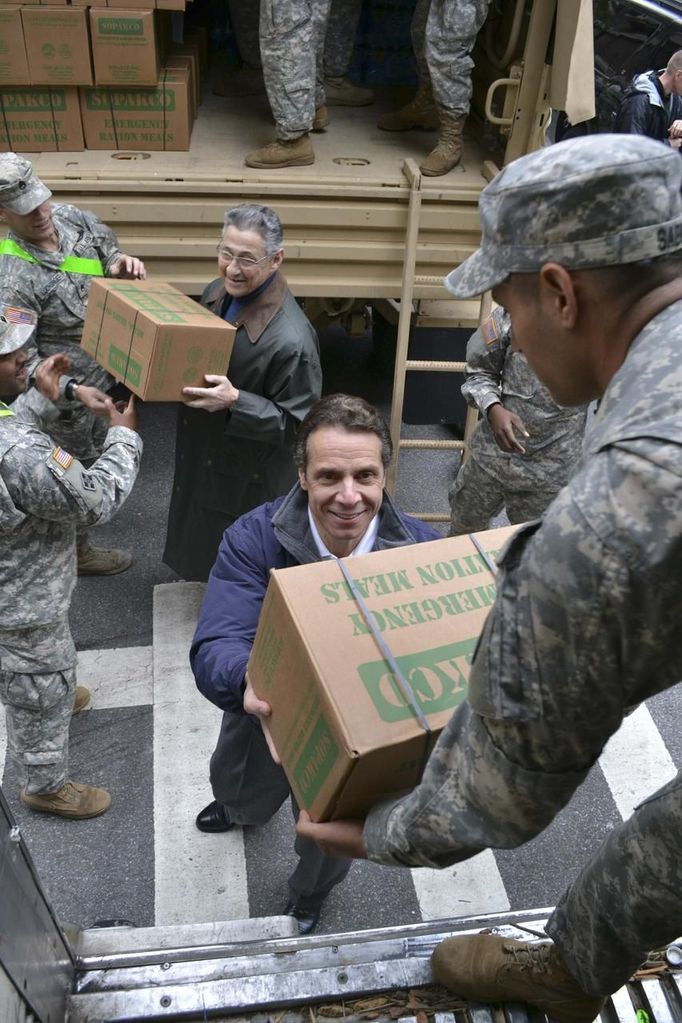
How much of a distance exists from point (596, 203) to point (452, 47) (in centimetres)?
365

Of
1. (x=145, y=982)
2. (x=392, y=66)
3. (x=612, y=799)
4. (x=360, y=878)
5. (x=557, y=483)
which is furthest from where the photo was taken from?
(x=392, y=66)

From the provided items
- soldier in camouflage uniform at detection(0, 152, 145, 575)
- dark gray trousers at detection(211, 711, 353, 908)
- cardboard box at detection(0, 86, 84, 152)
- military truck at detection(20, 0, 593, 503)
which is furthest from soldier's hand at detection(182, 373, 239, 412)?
cardboard box at detection(0, 86, 84, 152)

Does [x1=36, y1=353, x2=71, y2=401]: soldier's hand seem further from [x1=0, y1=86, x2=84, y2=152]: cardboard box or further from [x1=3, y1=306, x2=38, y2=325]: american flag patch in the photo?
[x1=0, y1=86, x2=84, y2=152]: cardboard box

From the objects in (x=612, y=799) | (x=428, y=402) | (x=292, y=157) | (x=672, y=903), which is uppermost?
(x=292, y=157)

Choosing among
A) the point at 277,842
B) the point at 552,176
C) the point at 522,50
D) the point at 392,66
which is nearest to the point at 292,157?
the point at 522,50

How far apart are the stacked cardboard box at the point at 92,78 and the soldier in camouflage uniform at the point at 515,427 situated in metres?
2.14

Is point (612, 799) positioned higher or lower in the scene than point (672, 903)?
lower

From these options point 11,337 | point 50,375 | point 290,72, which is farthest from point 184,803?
point 290,72

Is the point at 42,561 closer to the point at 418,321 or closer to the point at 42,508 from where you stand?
the point at 42,508

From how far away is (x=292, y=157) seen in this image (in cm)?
434

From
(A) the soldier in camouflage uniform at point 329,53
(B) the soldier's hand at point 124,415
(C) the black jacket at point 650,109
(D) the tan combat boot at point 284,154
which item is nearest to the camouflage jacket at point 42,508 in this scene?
(B) the soldier's hand at point 124,415

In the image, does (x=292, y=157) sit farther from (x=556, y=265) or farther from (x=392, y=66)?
(x=556, y=265)

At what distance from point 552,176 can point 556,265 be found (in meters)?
0.12

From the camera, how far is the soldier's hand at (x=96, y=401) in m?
3.07
